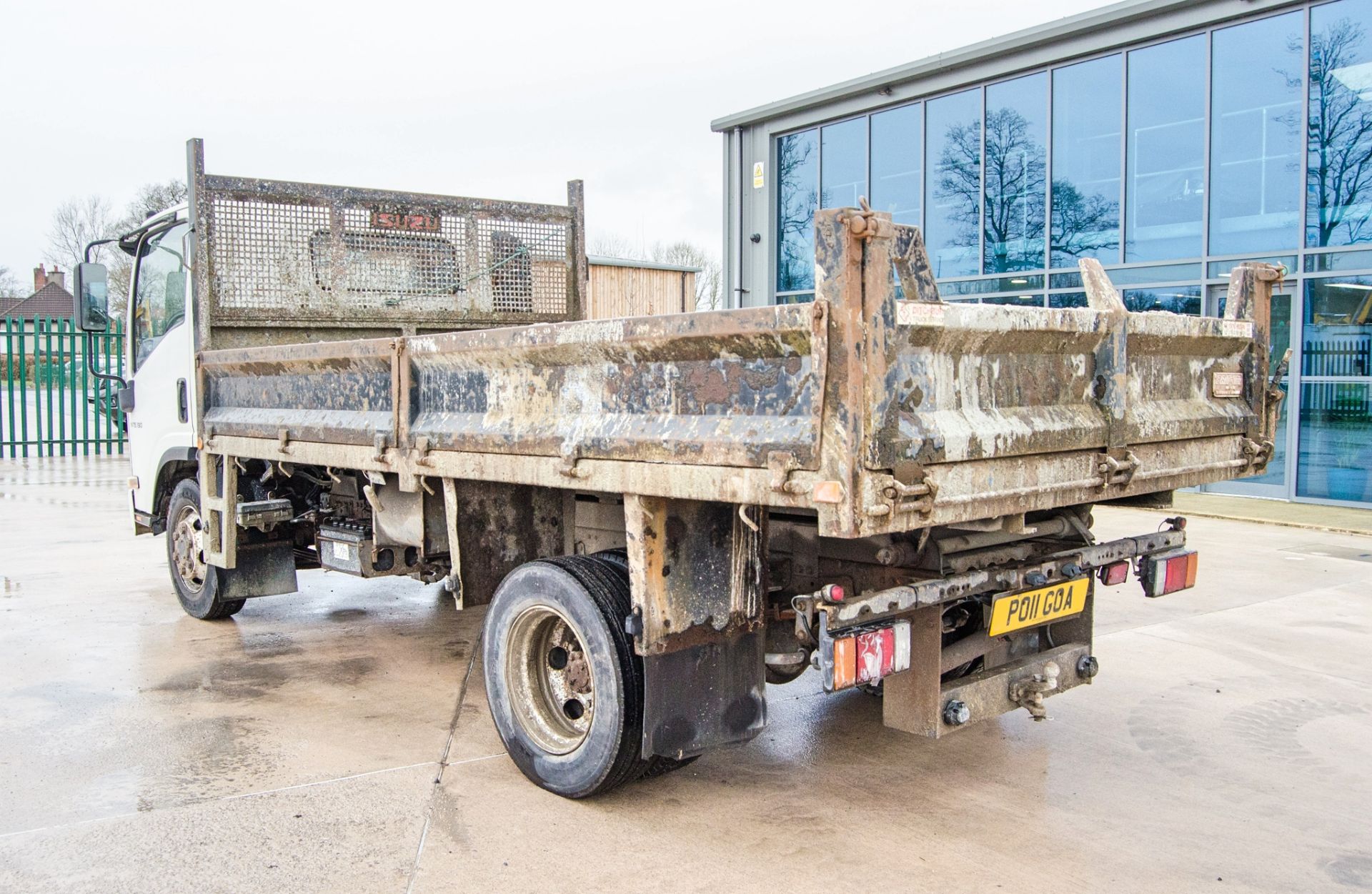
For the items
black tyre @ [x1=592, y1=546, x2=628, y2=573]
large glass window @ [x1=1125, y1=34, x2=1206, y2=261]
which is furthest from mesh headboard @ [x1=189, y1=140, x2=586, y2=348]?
large glass window @ [x1=1125, y1=34, x2=1206, y2=261]

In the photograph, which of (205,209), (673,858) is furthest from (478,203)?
(673,858)

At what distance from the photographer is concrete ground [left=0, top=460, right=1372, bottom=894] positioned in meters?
3.39

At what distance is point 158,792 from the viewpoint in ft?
13.2

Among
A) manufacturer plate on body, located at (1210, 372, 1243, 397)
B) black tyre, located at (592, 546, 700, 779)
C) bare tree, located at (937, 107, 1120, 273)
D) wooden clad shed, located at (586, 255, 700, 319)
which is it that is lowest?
black tyre, located at (592, 546, 700, 779)

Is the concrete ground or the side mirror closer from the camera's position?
the concrete ground

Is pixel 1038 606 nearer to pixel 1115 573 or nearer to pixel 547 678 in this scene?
pixel 1115 573

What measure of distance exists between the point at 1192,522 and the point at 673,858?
29.1 feet

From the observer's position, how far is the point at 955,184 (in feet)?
48.3

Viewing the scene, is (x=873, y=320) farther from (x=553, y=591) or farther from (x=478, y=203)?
(x=478, y=203)

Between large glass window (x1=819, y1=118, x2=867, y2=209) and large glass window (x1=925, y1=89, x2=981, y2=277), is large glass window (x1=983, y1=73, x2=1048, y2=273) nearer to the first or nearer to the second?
large glass window (x1=925, y1=89, x2=981, y2=277)

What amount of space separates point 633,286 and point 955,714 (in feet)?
44.8

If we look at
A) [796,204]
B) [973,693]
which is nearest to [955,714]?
[973,693]

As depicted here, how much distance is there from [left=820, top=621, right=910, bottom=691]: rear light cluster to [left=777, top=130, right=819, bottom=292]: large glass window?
13410 mm

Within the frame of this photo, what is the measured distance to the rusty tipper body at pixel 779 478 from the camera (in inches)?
119
